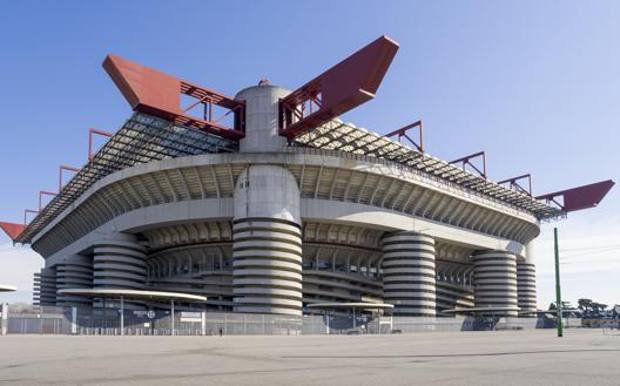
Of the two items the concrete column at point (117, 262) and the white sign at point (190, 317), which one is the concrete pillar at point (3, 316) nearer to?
the white sign at point (190, 317)

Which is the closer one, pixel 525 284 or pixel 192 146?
pixel 192 146

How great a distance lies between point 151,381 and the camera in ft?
44.6

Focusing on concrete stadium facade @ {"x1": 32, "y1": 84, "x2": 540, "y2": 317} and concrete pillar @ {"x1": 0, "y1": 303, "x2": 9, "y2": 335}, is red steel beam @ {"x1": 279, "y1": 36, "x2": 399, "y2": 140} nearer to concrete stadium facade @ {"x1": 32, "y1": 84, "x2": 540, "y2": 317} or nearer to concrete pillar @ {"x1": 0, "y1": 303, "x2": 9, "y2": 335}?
concrete stadium facade @ {"x1": 32, "y1": 84, "x2": 540, "y2": 317}

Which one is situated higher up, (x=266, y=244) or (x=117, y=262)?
(x=266, y=244)

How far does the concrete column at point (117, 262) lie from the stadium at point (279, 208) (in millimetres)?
174

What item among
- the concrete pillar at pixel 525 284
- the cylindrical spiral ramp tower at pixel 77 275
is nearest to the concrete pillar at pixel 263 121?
the cylindrical spiral ramp tower at pixel 77 275

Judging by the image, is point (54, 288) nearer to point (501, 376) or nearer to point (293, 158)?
point (293, 158)

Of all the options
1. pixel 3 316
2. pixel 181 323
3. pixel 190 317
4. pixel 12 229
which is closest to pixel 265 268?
pixel 190 317

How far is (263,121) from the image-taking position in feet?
209

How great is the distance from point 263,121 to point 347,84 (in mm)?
14007

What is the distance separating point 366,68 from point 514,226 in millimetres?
57888

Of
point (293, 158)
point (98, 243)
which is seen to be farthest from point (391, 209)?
point (98, 243)

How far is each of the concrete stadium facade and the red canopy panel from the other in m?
37.4

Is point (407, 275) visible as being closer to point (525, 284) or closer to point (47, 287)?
point (525, 284)
